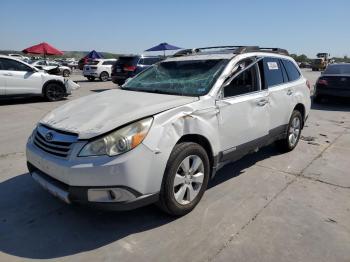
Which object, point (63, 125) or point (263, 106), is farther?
point (263, 106)

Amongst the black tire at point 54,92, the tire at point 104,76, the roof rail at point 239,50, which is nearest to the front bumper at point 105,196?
the roof rail at point 239,50

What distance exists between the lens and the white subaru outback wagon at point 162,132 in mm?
2959

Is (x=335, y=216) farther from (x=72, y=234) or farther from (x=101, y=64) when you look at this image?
(x=101, y=64)

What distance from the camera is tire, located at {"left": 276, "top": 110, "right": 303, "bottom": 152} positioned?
5578 mm

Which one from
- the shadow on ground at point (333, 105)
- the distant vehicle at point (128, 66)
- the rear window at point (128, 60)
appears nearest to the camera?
the shadow on ground at point (333, 105)

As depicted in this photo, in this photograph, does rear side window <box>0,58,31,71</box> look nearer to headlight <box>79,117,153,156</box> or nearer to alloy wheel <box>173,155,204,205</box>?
headlight <box>79,117,153,156</box>

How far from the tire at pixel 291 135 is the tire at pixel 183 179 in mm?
2409

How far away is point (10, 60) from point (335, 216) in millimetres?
10335

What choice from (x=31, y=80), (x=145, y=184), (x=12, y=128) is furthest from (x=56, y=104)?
(x=145, y=184)

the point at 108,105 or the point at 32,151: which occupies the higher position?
the point at 108,105

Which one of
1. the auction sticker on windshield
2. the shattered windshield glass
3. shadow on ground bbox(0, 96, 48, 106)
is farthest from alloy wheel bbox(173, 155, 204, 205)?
shadow on ground bbox(0, 96, 48, 106)

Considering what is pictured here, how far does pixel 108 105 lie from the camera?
3.65 m

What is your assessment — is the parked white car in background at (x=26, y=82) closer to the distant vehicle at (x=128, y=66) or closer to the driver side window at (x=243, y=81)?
the distant vehicle at (x=128, y=66)

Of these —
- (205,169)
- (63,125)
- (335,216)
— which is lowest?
(335,216)
